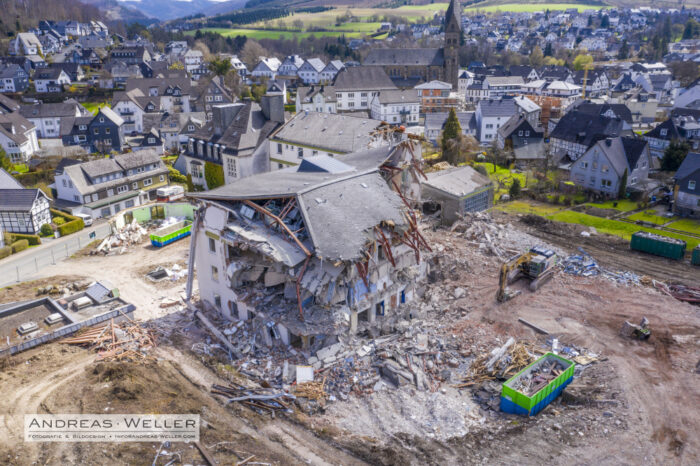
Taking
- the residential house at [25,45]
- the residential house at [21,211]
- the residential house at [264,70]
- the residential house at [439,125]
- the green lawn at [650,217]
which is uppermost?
the residential house at [25,45]

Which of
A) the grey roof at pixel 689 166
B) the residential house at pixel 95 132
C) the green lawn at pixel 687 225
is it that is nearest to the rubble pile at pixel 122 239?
the residential house at pixel 95 132

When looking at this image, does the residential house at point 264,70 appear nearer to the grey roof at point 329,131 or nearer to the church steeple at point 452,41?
the church steeple at point 452,41

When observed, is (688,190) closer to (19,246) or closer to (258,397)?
(258,397)

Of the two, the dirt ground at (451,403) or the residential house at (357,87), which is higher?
the residential house at (357,87)

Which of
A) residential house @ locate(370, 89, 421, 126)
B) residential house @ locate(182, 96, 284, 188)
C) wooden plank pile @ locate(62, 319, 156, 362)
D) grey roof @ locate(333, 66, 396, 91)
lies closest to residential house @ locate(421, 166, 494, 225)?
residential house @ locate(182, 96, 284, 188)

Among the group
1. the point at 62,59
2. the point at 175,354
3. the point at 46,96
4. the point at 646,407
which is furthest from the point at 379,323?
the point at 62,59

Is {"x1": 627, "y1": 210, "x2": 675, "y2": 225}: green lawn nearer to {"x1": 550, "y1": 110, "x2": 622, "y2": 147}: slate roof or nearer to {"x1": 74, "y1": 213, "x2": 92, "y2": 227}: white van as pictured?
{"x1": 550, "y1": 110, "x2": 622, "y2": 147}: slate roof

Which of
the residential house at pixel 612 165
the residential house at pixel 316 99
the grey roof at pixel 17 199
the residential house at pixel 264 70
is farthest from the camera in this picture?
the residential house at pixel 264 70
